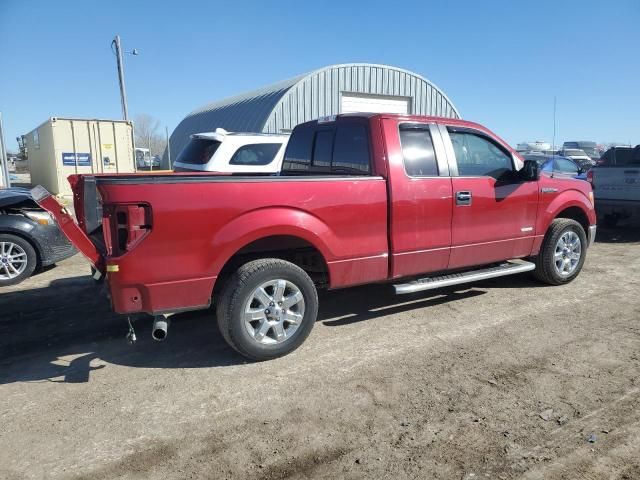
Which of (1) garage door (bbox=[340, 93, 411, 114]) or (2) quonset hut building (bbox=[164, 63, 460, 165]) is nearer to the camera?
(2) quonset hut building (bbox=[164, 63, 460, 165])

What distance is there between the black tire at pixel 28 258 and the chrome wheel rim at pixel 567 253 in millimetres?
6655

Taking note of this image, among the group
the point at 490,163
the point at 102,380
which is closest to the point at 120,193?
the point at 102,380

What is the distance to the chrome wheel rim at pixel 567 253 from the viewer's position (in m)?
5.90

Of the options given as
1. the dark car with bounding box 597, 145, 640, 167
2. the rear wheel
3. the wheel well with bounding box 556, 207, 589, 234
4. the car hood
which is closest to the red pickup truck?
the wheel well with bounding box 556, 207, 589, 234

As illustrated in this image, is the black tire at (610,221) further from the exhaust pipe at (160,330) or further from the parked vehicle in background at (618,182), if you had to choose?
the exhaust pipe at (160,330)

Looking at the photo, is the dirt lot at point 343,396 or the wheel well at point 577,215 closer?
the dirt lot at point 343,396

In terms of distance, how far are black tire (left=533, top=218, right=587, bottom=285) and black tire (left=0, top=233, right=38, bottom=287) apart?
645cm

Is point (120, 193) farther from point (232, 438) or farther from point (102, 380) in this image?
point (232, 438)

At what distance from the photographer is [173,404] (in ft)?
10.9

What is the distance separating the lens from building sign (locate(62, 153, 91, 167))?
18000mm

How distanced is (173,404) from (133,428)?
333mm

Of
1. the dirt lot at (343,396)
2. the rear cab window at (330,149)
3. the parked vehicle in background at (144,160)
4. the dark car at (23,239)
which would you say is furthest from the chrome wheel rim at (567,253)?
the parked vehicle in background at (144,160)

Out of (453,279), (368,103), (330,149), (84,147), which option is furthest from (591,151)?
(330,149)

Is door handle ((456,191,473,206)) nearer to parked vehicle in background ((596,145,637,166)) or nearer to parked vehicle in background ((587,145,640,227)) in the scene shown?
parked vehicle in background ((587,145,640,227))
